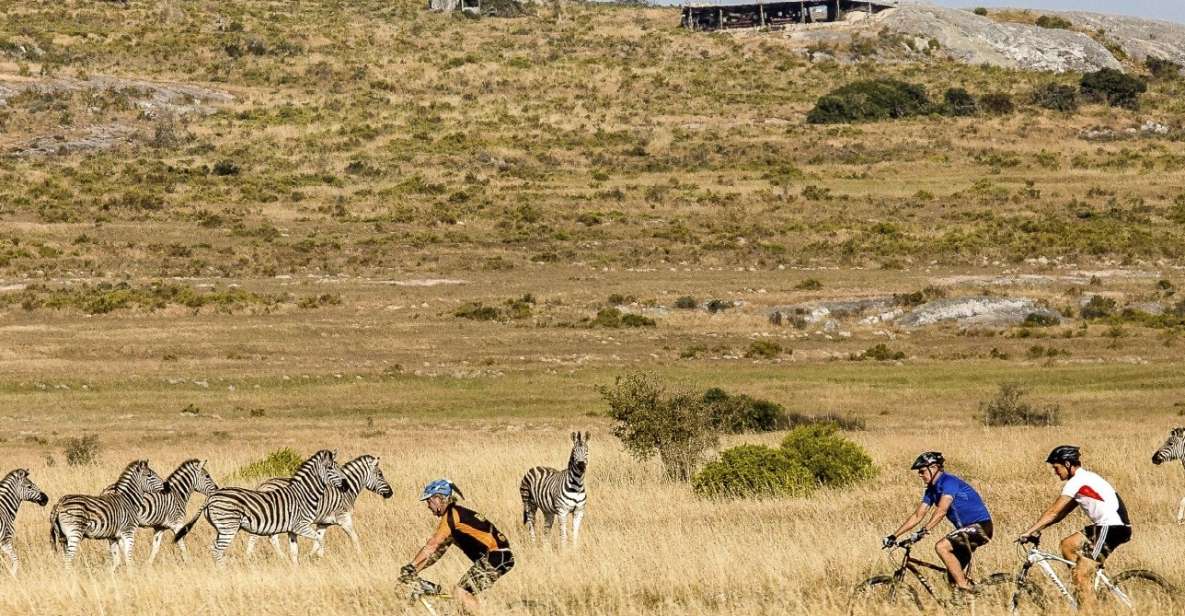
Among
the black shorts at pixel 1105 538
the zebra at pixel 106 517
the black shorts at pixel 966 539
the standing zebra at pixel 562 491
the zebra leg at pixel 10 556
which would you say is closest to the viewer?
the black shorts at pixel 1105 538

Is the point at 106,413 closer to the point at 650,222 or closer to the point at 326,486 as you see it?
the point at 326,486

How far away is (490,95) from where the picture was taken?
132m

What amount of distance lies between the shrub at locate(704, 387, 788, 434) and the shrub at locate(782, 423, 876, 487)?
9.67 meters

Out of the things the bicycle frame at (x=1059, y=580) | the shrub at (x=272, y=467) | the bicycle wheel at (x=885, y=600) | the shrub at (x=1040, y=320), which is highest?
the bicycle frame at (x=1059, y=580)

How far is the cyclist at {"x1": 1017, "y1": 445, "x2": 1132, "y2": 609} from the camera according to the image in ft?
44.8

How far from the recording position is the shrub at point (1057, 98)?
411ft

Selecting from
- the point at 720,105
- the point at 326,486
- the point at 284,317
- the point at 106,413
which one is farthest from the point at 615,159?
the point at 326,486

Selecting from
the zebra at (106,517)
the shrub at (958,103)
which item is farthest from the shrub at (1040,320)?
the shrub at (958,103)

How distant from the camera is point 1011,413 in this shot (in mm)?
37812

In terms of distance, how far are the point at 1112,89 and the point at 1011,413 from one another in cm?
9824

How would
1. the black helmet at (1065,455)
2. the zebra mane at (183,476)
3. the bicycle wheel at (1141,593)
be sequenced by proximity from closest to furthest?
the black helmet at (1065,455) < the bicycle wheel at (1141,593) < the zebra mane at (183,476)

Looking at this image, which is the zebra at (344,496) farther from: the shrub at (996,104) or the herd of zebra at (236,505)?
the shrub at (996,104)

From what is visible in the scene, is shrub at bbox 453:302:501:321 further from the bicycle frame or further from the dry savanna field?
the bicycle frame

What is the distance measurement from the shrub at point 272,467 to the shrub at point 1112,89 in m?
111
